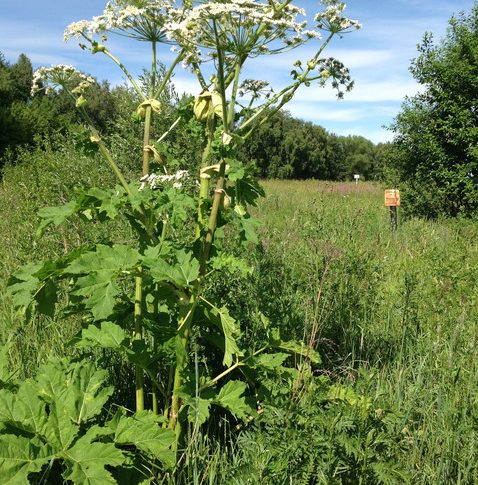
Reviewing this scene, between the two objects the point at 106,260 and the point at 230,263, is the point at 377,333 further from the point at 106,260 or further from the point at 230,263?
the point at 106,260

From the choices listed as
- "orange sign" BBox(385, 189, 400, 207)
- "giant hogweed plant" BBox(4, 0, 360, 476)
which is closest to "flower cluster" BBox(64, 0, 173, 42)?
"giant hogweed plant" BBox(4, 0, 360, 476)

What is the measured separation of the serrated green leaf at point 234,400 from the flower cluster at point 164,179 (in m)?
0.94

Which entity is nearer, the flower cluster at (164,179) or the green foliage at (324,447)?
the green foliage at (324,447)

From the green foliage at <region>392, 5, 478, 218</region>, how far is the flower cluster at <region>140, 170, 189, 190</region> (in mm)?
9067

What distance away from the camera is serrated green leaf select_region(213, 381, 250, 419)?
227 cm

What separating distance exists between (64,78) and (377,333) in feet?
8.87

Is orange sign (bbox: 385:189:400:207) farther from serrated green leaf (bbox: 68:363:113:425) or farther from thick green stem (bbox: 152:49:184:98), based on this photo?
serrated green leaf (bbox: 68:363:113:425)

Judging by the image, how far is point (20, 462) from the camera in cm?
189

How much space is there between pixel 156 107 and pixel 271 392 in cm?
145

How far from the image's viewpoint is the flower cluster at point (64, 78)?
2.44m

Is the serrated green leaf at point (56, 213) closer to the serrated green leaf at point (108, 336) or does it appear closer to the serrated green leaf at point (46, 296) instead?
the serrated green leaf at point (46, 296)

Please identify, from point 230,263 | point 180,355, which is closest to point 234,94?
point 230,263

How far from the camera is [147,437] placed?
2129 mm

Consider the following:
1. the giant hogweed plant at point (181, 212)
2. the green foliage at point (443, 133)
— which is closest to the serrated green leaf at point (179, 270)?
the giant hogweed plant at point (181, 212)
